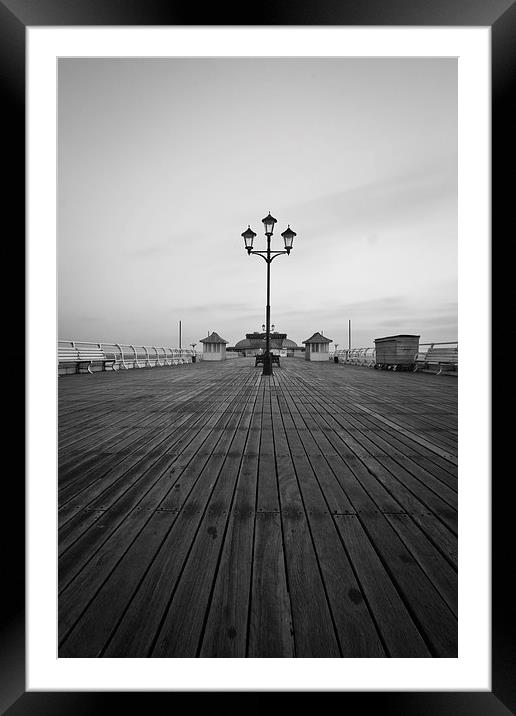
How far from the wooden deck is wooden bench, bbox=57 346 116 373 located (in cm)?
789

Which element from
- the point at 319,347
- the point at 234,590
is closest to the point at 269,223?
the point at 234,590

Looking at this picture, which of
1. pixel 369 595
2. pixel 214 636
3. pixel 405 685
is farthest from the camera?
pixel 369 595

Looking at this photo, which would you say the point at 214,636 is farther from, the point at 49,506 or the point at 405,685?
the point at 49,506

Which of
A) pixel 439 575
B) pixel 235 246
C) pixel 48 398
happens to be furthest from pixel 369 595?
pixel 235 246

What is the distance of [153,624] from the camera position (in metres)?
1.02

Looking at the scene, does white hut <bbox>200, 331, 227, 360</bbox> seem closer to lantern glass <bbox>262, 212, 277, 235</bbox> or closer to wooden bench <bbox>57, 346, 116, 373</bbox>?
wooden bench <bbox>57, 346, 116, 373</bbox>

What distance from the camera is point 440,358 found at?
1063 centimetres

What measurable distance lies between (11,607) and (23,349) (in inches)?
32.5

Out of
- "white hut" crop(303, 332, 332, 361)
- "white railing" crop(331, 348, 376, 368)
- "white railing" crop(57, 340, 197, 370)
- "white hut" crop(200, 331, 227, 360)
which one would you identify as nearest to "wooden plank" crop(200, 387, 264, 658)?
"white railing" crop(57, 340, 197, 370)

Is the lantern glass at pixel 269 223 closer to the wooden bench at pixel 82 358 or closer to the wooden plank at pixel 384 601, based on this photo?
the wooden bench at pixel 82 358

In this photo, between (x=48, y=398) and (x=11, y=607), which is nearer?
(x=11, y=607)

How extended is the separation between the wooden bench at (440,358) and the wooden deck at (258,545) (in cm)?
827

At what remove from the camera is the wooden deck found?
993 mm

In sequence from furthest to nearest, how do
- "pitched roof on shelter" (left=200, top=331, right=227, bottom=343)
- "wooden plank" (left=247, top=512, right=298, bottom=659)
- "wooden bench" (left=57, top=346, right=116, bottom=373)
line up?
"pitched roof on shelter" (left=200, top=331, right=227, bottom=343) < "wooden bench" (left=57, top=346, right=116, bottom=373) < "wooden plank" (left=247, top=512, right=298, bottom=659)
